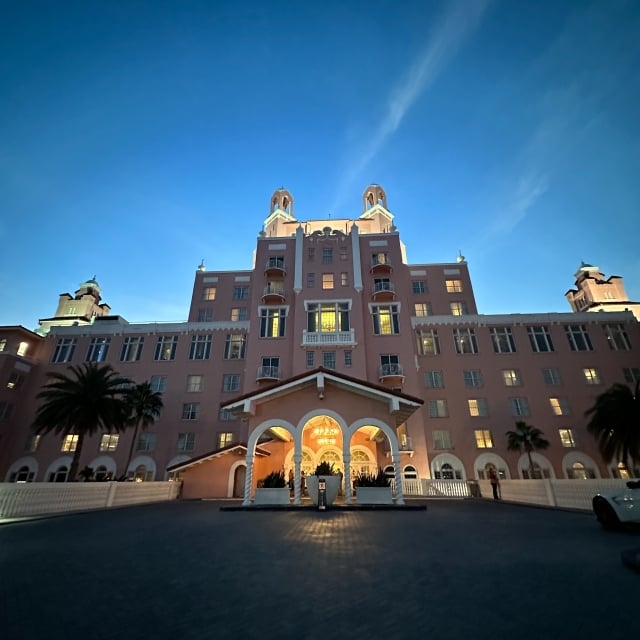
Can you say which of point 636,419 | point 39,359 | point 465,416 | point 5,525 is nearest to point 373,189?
point 465,416

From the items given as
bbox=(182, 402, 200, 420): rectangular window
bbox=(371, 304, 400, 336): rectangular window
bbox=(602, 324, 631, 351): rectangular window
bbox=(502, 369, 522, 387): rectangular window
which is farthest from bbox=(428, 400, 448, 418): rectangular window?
bbox=(182, 402, 200, 420): rectangular window

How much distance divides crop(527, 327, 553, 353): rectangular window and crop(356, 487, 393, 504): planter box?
2614cm

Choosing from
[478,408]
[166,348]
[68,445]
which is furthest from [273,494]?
[68,445]

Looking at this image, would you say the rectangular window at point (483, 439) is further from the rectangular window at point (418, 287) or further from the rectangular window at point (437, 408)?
the rectangular window at point (418, 287)

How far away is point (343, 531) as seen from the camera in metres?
8.27

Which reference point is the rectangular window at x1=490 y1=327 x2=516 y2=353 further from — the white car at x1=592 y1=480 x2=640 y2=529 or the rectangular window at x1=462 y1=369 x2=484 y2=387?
the white car at x1=592 y1=480 x2=640 y2=529

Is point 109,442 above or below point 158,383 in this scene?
below

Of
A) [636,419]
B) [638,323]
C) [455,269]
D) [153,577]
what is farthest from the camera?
[455,269]

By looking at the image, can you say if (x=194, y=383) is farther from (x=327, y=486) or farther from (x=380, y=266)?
(x=327, y=486)

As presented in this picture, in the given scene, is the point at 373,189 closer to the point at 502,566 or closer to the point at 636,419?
the point at 636,419

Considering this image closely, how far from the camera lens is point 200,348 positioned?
117 feet

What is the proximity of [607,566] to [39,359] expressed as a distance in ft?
150

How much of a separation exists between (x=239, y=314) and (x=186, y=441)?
15164 mm

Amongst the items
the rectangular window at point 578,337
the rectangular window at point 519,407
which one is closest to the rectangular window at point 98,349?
the rectangular window at point 519,407
